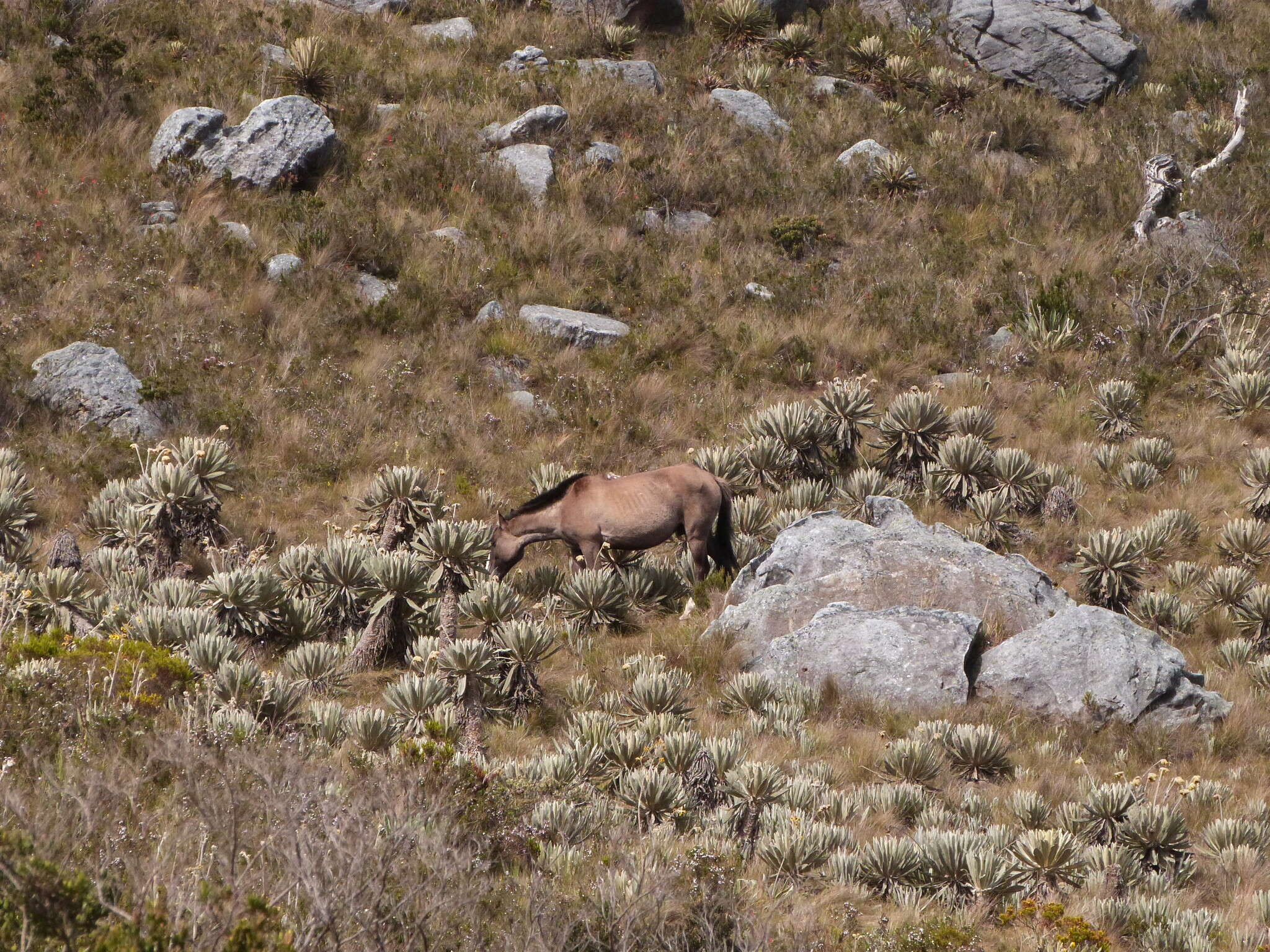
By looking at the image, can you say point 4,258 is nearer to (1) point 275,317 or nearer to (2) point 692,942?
(1) point 275,317

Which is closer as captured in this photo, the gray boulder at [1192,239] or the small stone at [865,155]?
the gray boulder at [1192,239]

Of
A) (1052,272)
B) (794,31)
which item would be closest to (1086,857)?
(1052,272)

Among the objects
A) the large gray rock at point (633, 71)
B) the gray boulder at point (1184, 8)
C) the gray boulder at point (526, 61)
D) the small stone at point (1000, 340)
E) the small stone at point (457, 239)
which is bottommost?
the small stone at point (1000, 340)

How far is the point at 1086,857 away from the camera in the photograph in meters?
7.37

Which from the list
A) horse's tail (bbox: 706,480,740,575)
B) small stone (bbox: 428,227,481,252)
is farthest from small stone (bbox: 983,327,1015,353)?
small stone (bbox: 428,227,481,252)

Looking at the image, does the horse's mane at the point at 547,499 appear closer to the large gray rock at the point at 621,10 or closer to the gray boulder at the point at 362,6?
the gray boulder at the point at 362,6

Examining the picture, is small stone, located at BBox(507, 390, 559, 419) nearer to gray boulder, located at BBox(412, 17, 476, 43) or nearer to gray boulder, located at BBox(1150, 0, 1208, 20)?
gray boulder, located at BBox(412, 17, 476, 43)

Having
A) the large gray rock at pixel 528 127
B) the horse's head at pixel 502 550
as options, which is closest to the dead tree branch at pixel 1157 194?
the large gray rock at pixel 528 127

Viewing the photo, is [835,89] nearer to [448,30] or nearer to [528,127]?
[528,127]

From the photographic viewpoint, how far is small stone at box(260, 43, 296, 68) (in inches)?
838

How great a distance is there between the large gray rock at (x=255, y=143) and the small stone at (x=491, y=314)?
13.5ft

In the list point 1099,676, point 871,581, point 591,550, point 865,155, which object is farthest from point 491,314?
point 1099,676

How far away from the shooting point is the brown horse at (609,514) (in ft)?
38.2

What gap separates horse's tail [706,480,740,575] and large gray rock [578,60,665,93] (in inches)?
536
